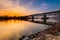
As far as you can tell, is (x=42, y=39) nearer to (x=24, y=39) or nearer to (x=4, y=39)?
(x=24, y=39)

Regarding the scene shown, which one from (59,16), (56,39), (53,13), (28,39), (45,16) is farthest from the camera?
(45,16)

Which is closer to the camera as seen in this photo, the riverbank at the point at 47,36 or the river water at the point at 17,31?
the riverbank at the point at 47,36

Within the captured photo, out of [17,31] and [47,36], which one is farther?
[17,31]

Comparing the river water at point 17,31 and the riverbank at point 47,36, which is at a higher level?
the riverbank at point 47,36

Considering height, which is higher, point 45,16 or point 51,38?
point 45,16

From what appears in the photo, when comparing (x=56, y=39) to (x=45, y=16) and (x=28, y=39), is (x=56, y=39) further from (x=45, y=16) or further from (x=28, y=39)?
(x=45, y=16)

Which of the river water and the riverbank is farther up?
the riverbank

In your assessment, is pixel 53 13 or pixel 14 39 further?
pixel 53 13

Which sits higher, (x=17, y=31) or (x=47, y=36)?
(x=47, y=36)

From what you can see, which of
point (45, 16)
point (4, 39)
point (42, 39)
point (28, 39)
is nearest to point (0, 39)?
point (4, 39)

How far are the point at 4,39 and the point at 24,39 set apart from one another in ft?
2.63

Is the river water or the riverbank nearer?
the riverbank

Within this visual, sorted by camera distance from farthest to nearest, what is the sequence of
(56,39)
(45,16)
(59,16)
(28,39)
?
(45,16)
(59,16)
(28,39)
(56,39)

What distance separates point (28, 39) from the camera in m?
3.51
